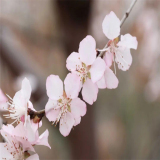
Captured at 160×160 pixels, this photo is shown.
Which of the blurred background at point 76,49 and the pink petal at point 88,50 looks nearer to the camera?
the pink petal at point 88,50

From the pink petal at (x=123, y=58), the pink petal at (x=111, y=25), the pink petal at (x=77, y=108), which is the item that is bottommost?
the pink petal at (x=77, y=108)

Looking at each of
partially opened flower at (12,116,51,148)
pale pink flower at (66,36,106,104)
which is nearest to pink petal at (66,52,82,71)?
pale pink flower at (66,36,106,104)

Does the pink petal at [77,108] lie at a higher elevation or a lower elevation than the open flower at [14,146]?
higher

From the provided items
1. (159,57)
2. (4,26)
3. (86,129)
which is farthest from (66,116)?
(159,57)

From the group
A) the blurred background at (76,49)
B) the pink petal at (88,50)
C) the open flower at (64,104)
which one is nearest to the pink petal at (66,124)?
the open flower at (64,104)

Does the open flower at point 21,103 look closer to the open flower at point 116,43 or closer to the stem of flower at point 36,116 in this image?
the stem of flower at point 36,116

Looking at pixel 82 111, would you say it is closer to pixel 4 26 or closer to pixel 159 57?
pixel 4 26

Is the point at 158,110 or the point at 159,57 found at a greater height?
the point at 159,57
